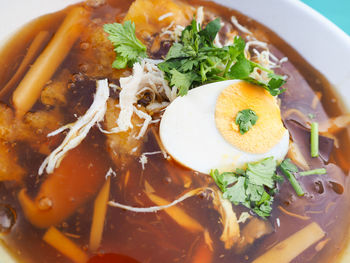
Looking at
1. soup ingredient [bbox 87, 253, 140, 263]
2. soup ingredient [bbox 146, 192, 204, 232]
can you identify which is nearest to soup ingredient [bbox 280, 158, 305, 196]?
soup ingredient [bbox 146, 192, 204, 232]

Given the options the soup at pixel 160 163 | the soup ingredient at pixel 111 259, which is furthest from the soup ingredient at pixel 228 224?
the soup ingredient at pixel 111 259

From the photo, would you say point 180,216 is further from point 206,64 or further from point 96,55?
point 96,55

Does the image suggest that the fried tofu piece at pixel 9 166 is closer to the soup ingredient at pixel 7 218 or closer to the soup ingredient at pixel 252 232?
the soup ingredient at pixel 7 218

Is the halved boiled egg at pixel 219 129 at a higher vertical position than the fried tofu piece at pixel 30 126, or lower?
higher

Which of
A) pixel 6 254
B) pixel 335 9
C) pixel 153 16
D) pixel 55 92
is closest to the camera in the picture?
pixel 6 254

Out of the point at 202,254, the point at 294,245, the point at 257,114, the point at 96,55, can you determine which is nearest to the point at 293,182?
the point at 294,245

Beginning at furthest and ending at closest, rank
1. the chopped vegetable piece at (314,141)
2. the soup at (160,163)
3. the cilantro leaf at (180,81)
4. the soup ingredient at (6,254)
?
the chopped vegetable piece at (314,141) → the cilantro leaf at (180,81) → the soup at (160,163) → the soup ingredient at (6,254)
